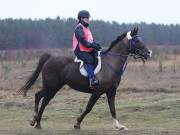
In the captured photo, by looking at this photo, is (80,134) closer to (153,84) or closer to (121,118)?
(121,118)

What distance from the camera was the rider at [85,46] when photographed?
485 inches

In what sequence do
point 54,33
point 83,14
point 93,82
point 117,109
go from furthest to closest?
1. point 54,33
2. point 117,109
3. point 83,14
4. point 93,82

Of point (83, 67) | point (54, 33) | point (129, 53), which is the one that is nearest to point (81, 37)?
point (83, 67)

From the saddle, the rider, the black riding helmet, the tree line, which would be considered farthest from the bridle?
the tree line

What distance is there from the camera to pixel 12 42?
74.6 metres

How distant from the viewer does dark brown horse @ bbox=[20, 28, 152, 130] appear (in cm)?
1248

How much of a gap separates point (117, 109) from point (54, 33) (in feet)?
215

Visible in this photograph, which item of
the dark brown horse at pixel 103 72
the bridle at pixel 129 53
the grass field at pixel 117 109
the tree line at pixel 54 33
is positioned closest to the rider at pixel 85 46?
the dark brown horse at pixel 103 72

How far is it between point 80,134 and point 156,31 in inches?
3510

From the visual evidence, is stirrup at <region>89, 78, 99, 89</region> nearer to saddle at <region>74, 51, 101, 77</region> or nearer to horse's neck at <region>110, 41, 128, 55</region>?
saddle at <region>74, 51, 101, 77</region>

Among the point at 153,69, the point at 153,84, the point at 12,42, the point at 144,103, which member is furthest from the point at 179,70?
the point at 12,42

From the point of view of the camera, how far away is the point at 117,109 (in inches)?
718

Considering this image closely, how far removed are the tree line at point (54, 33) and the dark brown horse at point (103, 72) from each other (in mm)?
53966

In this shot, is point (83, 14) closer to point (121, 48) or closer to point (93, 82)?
point (121, 48)
